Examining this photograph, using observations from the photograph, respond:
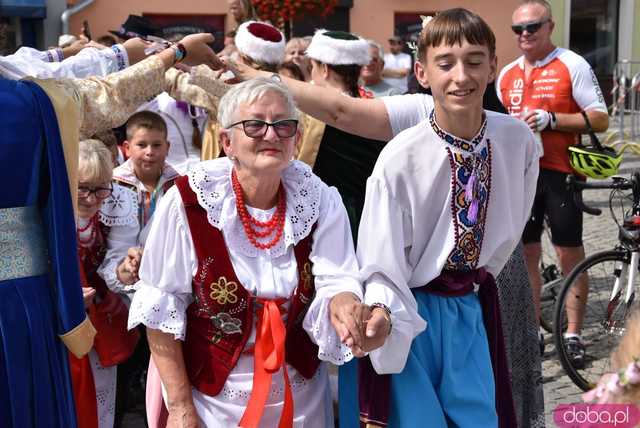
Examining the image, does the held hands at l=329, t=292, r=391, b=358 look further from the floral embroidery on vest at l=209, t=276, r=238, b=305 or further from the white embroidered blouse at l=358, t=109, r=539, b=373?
the floral embroidery on vest at l=209, t=276, r=238, b=305

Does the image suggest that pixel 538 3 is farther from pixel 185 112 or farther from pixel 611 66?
pixel 611 66

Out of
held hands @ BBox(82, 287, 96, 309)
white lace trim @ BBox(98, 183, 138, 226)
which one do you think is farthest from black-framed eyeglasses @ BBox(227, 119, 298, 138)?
white lace trim @ BBox(98, 183, 138, 226)

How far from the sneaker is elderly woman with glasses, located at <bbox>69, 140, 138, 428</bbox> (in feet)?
8.63

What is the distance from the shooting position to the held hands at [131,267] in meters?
3.10

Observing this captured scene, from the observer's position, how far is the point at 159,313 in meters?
2.64

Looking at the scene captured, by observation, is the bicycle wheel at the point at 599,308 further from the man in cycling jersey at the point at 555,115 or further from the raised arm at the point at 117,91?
the raised arm at the point at 117,91

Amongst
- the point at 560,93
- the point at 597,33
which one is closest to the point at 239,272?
the point at 560,93

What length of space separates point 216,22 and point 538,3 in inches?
542

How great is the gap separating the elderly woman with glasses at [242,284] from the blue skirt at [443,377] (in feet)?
0.79

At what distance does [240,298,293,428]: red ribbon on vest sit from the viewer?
2.63m

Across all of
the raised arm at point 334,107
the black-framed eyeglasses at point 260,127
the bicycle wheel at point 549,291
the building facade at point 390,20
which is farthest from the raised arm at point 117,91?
the building facade at point 390,20

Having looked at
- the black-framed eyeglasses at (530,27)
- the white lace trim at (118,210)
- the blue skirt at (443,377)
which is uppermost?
the black-framed eyeglasses at (530,27)

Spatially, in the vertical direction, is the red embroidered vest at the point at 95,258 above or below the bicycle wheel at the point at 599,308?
above

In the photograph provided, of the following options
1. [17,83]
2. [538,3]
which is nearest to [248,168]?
[17,83]
